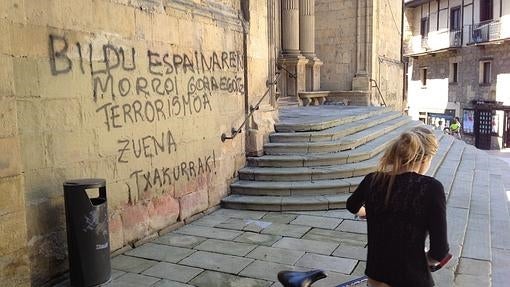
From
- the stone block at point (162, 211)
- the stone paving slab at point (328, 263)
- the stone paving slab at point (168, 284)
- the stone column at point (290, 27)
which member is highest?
the stone column at point (290, 27)

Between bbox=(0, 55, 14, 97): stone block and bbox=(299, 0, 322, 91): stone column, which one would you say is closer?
bbox=(0, 55, 14, 97): stone block

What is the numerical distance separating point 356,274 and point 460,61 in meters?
28.5

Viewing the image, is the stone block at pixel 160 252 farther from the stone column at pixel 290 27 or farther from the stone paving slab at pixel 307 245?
the stone column at pixel 290 27

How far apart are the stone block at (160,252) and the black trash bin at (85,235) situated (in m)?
0.80

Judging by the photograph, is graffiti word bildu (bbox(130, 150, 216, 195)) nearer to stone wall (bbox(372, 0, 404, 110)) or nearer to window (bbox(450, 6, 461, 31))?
stone wall (bbox(372, 0, 404, 110))

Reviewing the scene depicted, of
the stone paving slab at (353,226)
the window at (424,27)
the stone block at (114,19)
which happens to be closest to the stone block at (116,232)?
the stone block at (114,19)

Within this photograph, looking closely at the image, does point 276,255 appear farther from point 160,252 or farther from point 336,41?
point 336,41

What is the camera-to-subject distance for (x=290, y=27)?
14156 millimetres

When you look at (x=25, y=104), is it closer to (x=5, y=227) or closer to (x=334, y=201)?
(x=5, y=227)

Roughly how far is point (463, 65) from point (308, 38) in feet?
59.9

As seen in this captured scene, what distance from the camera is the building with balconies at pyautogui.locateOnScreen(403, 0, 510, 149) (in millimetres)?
25875

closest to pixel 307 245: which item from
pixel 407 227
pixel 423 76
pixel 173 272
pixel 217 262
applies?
pixel 217 262

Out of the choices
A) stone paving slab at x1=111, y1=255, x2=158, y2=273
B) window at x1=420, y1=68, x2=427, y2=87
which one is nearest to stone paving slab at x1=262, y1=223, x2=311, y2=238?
stone paving slab at x1=111, y1=255, x2=158, y2=273

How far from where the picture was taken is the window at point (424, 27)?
108ft
